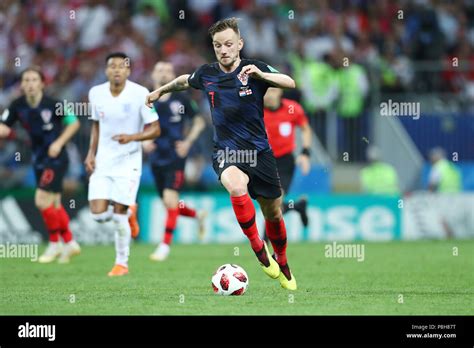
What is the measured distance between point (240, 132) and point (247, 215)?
0.83 metres

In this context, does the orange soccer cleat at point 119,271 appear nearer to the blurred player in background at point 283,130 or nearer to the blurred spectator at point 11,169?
the blurred player in background at point 283,130

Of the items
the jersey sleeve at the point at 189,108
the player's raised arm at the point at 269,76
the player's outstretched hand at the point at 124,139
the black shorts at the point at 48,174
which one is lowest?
the black shorts at the point at 48,174

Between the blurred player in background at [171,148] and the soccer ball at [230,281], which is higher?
the blurred player in background at [171,148]

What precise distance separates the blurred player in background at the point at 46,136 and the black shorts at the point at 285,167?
3049 mm

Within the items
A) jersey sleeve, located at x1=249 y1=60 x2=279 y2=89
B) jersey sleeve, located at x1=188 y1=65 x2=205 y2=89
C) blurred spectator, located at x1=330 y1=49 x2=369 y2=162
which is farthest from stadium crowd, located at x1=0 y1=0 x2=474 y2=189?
jersey sleeve, located at x1=249 y1=60 x2=279 y2=89

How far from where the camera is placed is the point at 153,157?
16.7 metres

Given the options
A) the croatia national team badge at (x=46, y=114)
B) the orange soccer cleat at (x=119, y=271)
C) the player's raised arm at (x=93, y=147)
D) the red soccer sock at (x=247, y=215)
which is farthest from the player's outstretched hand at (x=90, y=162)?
the red soccer sock at (x=247, y=215)

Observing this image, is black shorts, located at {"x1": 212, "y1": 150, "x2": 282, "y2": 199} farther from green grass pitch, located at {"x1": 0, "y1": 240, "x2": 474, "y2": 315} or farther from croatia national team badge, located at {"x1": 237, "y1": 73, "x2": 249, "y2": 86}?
green grass pitch, located at {"x1": 0, "y1": 240, "x2": 474, "y2": 315}

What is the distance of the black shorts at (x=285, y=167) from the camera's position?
1600 cm

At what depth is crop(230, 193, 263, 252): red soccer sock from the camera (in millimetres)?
10562

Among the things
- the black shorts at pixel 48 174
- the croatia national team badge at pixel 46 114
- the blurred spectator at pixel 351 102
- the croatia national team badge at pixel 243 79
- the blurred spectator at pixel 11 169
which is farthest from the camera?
the blurred spectator at pixel 351 102

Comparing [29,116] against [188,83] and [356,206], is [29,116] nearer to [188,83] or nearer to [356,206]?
[188,83]

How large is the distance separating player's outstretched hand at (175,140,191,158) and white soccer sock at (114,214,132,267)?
123 inches

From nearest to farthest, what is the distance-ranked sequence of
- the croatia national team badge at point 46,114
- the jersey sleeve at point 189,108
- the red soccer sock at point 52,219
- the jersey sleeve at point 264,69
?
the jersey sleeve at point 264,69 < the croatia national team badge at point 46,114 < the red soccer sock at point 52,219 < the jersey sleeve at point 189,108
